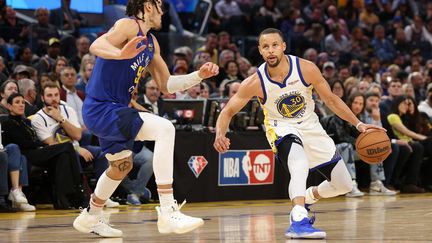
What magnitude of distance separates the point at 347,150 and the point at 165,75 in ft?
21.5

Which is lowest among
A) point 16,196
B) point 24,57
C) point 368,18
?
point 16,196

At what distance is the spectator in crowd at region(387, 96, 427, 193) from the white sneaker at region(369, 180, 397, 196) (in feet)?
2.32

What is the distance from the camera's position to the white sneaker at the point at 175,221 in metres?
7.21

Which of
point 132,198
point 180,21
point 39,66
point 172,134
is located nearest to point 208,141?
point 132,198

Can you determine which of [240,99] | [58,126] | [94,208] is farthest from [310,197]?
[58,126]

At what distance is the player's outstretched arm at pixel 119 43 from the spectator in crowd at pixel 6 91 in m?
4.74

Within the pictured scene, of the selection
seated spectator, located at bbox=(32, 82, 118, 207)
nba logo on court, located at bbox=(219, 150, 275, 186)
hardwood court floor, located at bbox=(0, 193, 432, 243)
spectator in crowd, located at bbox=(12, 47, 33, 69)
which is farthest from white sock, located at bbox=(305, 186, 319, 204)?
spectator in crowd, located at bbox=(12, 47, 33, 69)

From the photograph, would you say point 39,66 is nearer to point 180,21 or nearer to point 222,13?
point 180,21

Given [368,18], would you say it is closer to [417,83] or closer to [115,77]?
[417,83]

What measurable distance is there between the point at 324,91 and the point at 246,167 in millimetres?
5227

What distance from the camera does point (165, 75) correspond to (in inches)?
313

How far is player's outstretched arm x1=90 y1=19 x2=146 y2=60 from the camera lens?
7.11 m

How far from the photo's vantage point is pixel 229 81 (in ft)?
50.8

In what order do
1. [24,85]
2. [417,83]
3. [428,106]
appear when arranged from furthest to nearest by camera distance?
[417,83] → [428,106] → [24,85]
